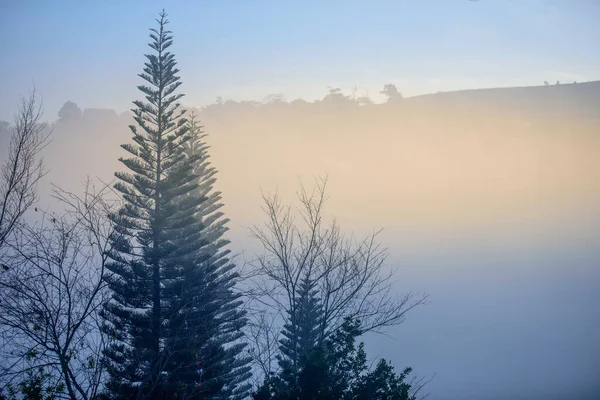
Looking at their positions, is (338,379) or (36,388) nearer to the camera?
(36,388)

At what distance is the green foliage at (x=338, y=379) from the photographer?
291 inches

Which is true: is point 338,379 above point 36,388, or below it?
above

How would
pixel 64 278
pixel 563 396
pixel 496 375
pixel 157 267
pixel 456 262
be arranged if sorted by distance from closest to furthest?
pixel 64 278, pixel 157 267, pixel 563 396, pixel 496 375, pixel 456 262

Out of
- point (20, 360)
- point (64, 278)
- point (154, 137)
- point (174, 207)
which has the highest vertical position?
point (154, 137)

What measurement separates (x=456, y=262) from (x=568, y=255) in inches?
672

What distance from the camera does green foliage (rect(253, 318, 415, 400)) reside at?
738cm

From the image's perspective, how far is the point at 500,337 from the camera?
8162 cm

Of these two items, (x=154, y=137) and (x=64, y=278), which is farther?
(x=154, y=137)

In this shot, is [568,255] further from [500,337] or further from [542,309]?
[500,337]

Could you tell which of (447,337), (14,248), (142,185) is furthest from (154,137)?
(447,337)

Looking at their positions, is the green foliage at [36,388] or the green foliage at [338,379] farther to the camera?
the green foliage at [338,379]

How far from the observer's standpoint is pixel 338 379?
26.1ft

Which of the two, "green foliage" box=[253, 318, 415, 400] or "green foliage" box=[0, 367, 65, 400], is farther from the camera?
"green foliage" box=[253, 318, 415, 400]

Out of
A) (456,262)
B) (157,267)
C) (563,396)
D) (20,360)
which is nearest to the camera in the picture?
(20,360)
